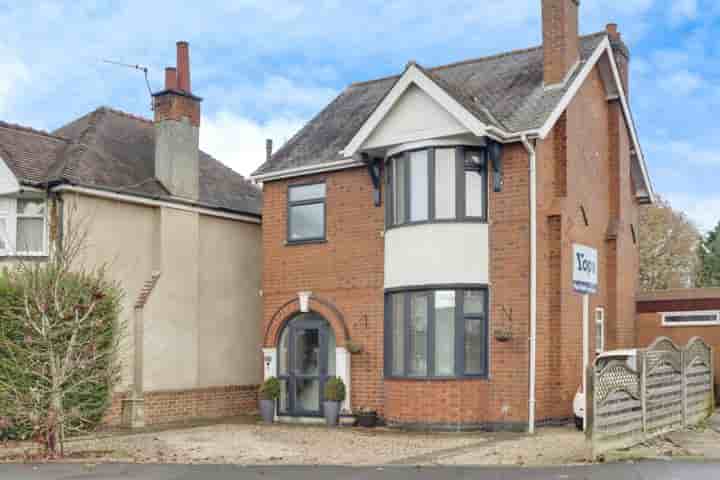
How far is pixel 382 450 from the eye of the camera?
1582 cm

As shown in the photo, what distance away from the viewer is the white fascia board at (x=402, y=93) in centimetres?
1827

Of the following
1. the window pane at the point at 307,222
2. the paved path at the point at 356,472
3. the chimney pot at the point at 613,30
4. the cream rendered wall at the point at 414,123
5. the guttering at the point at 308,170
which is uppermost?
the chimney pot at the point at 613,30

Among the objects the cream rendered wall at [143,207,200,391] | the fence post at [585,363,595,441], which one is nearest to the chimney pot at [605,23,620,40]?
the cream rendered wall at [143,207,200,391]

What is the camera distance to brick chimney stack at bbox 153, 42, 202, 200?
75.6ft

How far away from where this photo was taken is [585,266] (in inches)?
765

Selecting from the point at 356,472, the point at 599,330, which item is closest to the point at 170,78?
the point at 599,330

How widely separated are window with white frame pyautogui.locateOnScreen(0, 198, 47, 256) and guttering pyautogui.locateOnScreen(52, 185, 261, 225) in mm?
798

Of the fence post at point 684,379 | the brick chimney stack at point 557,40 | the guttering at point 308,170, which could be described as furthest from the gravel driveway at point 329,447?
the brick chimney stack at point 557,40

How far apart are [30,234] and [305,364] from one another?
6800 millimetres

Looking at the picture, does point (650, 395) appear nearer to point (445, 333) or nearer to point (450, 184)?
point (445, 333)

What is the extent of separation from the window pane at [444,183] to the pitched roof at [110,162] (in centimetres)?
691

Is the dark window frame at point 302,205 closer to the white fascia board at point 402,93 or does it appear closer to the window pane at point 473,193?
the white fascia board at point 402,93

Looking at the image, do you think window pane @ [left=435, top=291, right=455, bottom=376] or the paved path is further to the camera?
window pane @ [left=435, top=291, right=455, bottom=376]

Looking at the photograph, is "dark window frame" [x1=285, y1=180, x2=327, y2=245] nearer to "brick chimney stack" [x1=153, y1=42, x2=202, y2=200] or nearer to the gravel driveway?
"brick chimney stack" [x1=153, y1=42, x2=202, y2=200]
